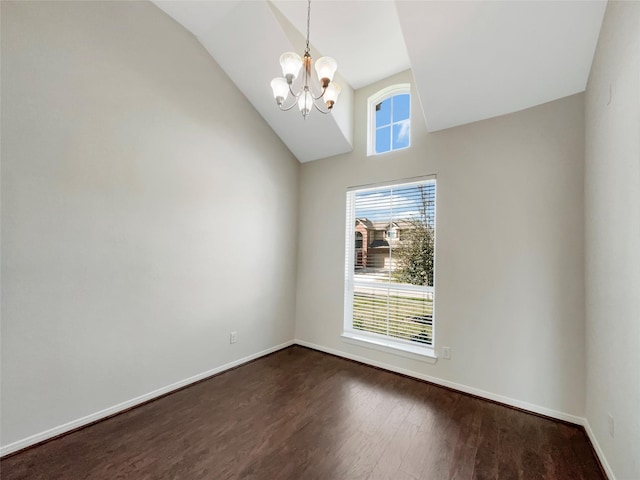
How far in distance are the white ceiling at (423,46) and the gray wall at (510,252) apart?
0.25 m

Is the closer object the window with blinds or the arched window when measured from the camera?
the window with blinds

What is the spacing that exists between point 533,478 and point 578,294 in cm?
144

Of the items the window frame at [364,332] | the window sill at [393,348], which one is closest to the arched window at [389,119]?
the window frame at [364,332]

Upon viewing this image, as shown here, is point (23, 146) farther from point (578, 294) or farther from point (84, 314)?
point (578, 294)

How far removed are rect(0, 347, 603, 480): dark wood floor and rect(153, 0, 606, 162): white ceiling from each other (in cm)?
281

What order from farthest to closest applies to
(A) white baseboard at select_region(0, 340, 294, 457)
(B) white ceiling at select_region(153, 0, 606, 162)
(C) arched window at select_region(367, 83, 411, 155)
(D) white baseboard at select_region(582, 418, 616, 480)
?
(C) arched window at select_region(367, 83, 411, 155)
(B) white ceiling at select_region(153, 0, 606, 162)
(A) white baseboard at select_region(0, 340, 294, 457)
(D) white baseboard at select_region(582, 418, 616, 480)

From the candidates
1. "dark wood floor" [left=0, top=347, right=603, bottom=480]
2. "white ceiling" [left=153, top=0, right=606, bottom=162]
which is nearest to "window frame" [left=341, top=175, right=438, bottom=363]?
"dark wood floor" [left=0, top=347, right=603, bottom=480]

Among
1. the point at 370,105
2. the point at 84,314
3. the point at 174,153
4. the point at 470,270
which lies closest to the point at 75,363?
the point at 84,314

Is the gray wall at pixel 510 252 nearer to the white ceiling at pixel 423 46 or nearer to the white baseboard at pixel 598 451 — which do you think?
the white baseboard at pixel 598 451

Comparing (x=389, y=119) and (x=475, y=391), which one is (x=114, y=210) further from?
(x=475, y=391)

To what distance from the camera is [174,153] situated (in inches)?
107

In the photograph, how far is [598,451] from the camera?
6.23 feet

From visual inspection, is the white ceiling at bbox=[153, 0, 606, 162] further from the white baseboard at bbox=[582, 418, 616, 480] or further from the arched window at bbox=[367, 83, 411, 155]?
the white baseboard at bbox=[582, 418, 616, 480]

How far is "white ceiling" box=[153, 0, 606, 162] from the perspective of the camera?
204 cm
